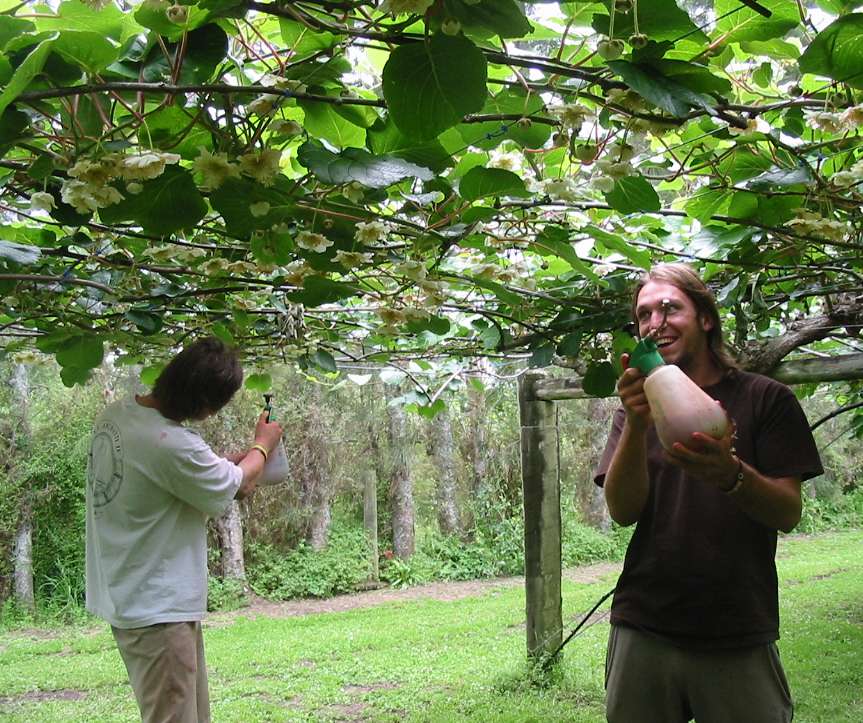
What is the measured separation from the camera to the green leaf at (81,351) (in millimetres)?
2621

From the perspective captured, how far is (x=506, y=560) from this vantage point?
32.2ft

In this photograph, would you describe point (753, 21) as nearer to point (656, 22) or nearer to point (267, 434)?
point (656, 22)

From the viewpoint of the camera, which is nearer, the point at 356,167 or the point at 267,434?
the point at 356,167

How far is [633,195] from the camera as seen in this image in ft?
4.02

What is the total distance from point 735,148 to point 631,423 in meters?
0.50

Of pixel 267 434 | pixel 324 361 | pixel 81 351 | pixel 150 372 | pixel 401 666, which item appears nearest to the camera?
pixel 267 434

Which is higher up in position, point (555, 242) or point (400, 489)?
point (555, 242)

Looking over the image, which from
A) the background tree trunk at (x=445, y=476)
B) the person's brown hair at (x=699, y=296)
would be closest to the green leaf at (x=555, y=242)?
the person's brown hair at (x=699, y=296)

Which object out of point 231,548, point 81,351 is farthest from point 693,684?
point 231,548

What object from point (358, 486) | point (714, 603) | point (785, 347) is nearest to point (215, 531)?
point (358, 486)

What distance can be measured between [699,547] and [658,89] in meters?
0.95

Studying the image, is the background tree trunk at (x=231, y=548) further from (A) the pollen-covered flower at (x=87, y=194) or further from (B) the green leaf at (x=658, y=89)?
(B) the green leaf at (x=658, y=89)

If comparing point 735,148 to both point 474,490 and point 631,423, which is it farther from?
point 474,490

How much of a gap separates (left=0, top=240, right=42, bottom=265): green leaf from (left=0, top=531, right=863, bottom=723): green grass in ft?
10.2
